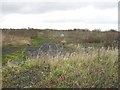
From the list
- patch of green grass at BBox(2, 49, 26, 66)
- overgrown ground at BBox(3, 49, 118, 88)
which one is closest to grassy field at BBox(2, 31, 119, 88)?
overgrown ground at BBox(3, 49, 118, 88)

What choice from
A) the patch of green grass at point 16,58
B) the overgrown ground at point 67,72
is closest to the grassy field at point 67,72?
the overgrown ground at point 67,72

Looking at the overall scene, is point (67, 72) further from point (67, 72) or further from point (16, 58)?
point (16, 58)

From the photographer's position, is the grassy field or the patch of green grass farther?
the patch of green grass

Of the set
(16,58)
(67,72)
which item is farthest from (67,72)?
(16,58)

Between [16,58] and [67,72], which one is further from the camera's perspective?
[16,58]

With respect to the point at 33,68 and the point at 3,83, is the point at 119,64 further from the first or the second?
the point at 3,83

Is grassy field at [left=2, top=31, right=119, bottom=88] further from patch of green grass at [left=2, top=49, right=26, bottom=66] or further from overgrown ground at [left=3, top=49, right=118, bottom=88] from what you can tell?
patch of green grass at [left=2, top=49, right=26, bottom=66]

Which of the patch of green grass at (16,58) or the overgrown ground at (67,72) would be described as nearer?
the overgrown ground at (67,72)

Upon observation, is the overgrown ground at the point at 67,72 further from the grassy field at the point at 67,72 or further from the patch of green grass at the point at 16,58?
the patch of green grass at the point at 16,58

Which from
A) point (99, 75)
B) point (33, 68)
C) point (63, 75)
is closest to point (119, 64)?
point (99, 75)

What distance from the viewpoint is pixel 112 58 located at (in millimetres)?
11227

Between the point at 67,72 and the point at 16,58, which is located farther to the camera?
the point at 16,58

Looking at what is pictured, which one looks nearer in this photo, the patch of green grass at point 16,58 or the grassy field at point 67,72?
the grassy field at point 67,72

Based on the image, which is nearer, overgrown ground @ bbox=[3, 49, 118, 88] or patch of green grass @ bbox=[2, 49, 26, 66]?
overgrown ground @ bbox=[3, 49, 118, 88]
